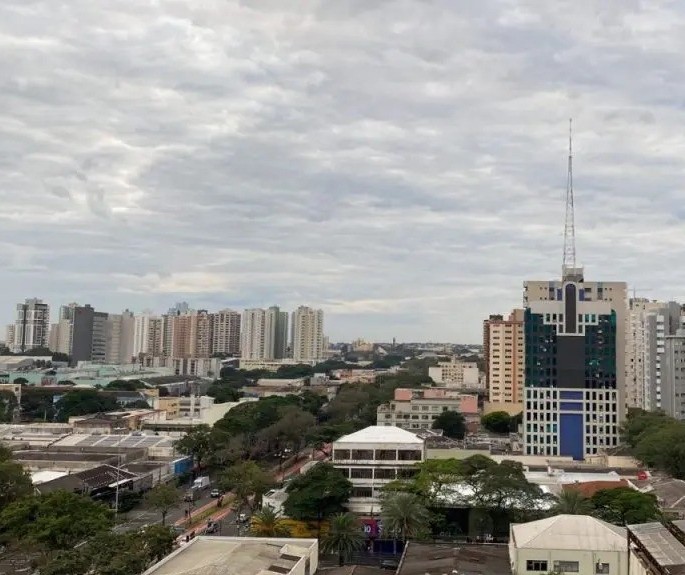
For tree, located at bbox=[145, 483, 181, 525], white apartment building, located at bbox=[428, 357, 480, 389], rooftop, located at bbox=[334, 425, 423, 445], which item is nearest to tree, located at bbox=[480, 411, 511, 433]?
rooftop, located at bbox=[334, 425, 423, 445]

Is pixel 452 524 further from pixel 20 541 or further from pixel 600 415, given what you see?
pixel 600 415

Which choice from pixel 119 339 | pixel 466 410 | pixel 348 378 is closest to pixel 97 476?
pixel 466 410

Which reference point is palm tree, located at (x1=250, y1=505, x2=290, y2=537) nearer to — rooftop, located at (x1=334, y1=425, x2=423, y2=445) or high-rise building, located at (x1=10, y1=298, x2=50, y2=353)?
rooftop, located at (x1=334, y1=425, x2=423, y2=445)

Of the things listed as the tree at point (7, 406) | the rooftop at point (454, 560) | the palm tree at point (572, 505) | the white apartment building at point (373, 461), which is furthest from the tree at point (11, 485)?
the tree at point (7, 406)

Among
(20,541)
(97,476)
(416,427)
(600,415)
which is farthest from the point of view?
(416,427)

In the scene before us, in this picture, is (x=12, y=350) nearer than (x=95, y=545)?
No

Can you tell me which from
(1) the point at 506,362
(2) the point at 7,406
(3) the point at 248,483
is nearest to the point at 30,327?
(2) the point at 7,406

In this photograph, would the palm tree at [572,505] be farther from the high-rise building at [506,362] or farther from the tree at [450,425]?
the high-rise building at [506,362]
